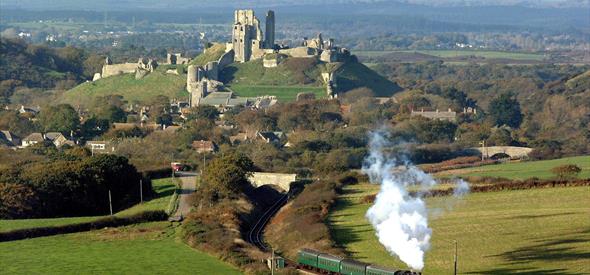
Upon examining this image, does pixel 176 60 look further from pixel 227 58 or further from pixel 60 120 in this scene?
pixel 60 120

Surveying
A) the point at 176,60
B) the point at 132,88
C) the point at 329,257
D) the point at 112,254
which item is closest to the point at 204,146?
the point at 112,254

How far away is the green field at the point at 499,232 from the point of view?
43750mm

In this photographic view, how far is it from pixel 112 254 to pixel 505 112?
89994mm

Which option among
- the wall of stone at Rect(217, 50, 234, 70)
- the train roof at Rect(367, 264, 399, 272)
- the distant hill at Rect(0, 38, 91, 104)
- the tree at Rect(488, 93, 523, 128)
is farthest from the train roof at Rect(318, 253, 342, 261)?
the distant hill at Rect(0, 38, 91, 104)

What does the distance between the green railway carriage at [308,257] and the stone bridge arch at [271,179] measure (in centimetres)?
2676

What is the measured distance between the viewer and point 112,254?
51.2 meters

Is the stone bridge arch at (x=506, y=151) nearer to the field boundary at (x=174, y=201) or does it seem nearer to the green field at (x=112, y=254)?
the field boundary at (x=174, y=201)

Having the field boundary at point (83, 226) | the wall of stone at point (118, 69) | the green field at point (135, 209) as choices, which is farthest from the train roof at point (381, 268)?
the wall of stone at point (118, 69)

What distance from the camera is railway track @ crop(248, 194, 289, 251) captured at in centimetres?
5306

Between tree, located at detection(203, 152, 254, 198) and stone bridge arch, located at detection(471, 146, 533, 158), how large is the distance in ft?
98.7

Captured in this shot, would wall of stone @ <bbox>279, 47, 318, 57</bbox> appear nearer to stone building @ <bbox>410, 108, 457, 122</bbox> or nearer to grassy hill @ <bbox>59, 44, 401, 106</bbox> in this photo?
grassy hill @ <bbox>59, 44, 401, 106</bbox>

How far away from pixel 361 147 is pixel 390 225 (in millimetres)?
51679

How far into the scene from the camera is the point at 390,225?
45500 mm

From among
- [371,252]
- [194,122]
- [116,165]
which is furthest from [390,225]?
[194,122]
